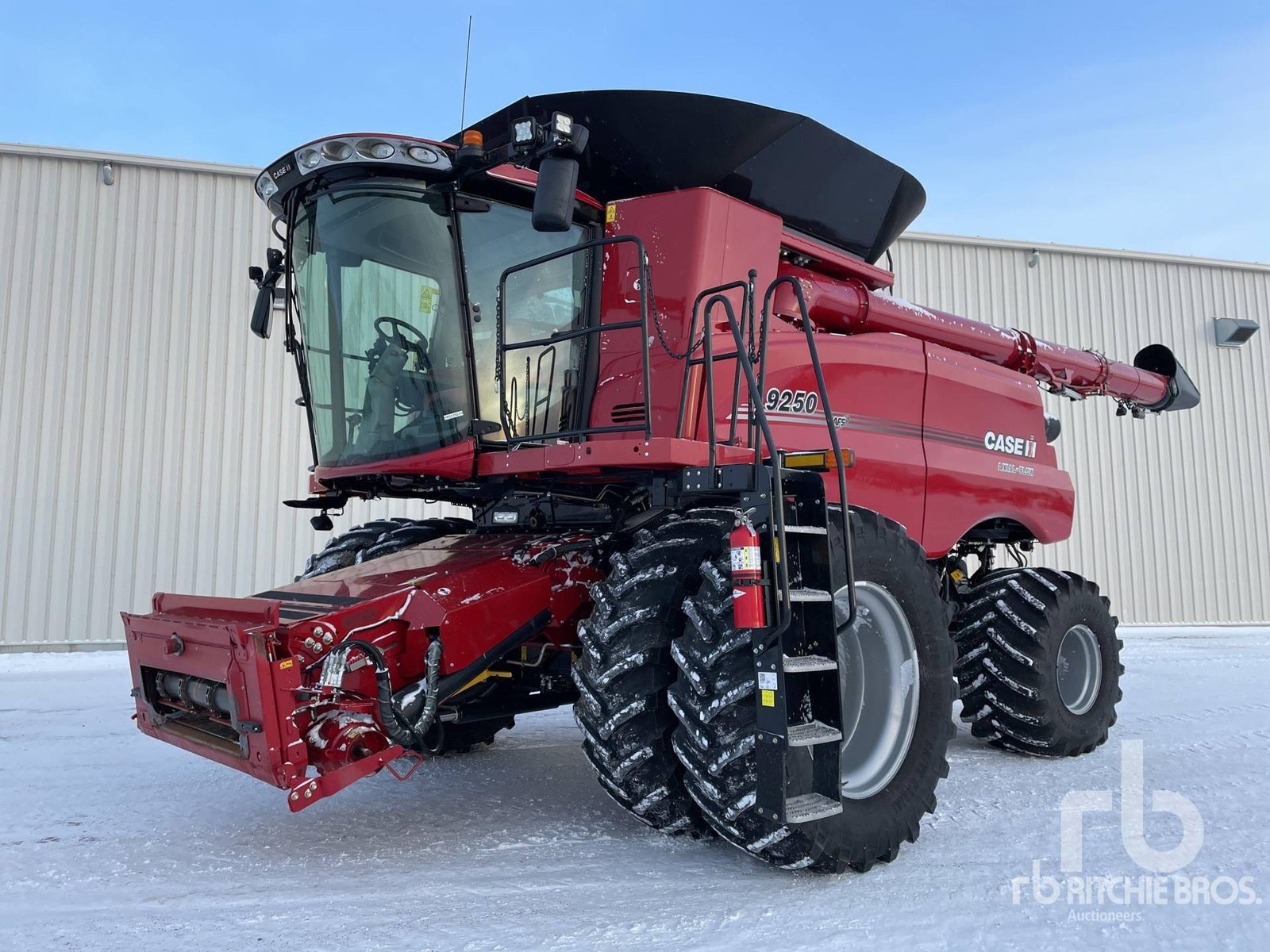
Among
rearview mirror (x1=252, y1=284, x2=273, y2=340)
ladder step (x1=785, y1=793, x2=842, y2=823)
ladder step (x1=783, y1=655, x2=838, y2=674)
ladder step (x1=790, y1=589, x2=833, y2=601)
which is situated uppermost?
rearview mirror (x1=252, y1=284, x2=273, y2=340)

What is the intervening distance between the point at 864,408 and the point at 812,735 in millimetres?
2143

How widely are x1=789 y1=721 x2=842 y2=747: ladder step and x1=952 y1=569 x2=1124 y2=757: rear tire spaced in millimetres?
2484

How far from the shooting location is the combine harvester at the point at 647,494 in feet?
→ 10.6

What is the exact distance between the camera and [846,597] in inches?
145

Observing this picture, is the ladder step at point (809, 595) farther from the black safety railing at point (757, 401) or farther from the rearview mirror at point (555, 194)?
the rearview mirror at point (555, 194)

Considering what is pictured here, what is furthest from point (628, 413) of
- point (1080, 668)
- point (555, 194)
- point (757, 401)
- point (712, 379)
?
point (1080, 668)

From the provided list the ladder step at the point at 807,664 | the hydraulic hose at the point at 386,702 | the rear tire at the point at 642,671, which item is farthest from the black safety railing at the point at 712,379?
the hydraulic hose at the point at 386,702

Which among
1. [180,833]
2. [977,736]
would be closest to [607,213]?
[180,833]

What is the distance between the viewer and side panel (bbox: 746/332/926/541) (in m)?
4.45

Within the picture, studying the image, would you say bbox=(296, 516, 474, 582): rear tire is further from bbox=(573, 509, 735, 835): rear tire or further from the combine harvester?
bbox=(573, 509, 735, 835): rear tire

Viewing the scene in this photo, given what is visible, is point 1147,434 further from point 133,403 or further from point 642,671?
point 133,403

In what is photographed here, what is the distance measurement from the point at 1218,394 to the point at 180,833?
673 inches

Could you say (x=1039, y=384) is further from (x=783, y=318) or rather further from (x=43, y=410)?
(x=43, y=410)

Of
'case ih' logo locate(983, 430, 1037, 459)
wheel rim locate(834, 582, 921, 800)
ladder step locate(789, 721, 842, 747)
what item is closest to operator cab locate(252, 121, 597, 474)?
wheel rim locate(834, 582, 921, 800)
